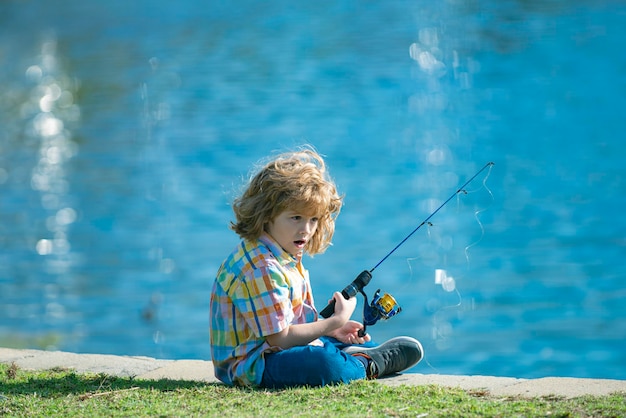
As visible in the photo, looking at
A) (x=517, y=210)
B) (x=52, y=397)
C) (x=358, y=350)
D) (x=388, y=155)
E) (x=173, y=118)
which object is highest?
(x=173, y=118)

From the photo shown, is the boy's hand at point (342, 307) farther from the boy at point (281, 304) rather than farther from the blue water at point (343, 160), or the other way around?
the blue water at point (343, 160)

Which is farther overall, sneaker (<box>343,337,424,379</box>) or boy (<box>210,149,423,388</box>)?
sneaker (<box>343,337,424,379</box>)

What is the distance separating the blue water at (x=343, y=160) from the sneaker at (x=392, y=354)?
7.08 feet

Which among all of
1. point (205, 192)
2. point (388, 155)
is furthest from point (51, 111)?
point (388, 155)

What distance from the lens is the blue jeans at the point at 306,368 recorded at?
3.61 m

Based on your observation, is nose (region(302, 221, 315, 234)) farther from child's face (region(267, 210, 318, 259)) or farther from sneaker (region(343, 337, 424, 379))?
sneaker (region(343, 337, 424, 379))

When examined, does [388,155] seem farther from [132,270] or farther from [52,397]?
[52,397]

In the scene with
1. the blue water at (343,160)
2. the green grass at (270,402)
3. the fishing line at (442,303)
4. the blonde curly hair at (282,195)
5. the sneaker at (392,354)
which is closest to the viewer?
the green grass at (270,402)

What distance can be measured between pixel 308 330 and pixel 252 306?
23 cm

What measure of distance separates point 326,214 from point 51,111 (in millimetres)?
10178

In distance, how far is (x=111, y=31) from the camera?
1492 cm

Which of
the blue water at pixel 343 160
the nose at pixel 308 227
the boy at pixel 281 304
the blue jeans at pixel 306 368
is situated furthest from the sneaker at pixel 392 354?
the blue water at pixel 343 160

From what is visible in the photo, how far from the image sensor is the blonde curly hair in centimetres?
376

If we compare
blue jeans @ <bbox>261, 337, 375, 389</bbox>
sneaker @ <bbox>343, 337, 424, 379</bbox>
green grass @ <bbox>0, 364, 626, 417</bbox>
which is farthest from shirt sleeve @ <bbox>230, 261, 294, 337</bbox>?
sneaker @ <bbox>343, 337, 424, 379</bbox>
